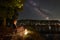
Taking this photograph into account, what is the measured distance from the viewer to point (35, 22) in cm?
2580

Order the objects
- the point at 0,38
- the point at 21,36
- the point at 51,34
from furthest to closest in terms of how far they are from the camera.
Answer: the point at 51,34
the point at 21,36
the point at 0,38

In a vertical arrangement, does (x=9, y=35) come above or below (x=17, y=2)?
below

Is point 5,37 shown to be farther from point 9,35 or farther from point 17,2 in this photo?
point 17,2

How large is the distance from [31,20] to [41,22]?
5.75ft

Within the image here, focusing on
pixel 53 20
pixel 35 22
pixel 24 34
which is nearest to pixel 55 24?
pixel 53 20

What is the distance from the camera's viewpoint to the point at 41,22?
26312 millimetres

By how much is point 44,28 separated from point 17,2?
524 inches

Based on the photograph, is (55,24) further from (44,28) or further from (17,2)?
(17,2)

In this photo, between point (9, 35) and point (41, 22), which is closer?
point (9, 35)

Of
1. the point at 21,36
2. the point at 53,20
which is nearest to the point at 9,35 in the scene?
the point at 21,36

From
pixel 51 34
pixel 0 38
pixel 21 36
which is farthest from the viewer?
pixel 51 34

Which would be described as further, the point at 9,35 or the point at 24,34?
the point at 24,34

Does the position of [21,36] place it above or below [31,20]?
below

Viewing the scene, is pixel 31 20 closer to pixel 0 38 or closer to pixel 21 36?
pixel 21 36
